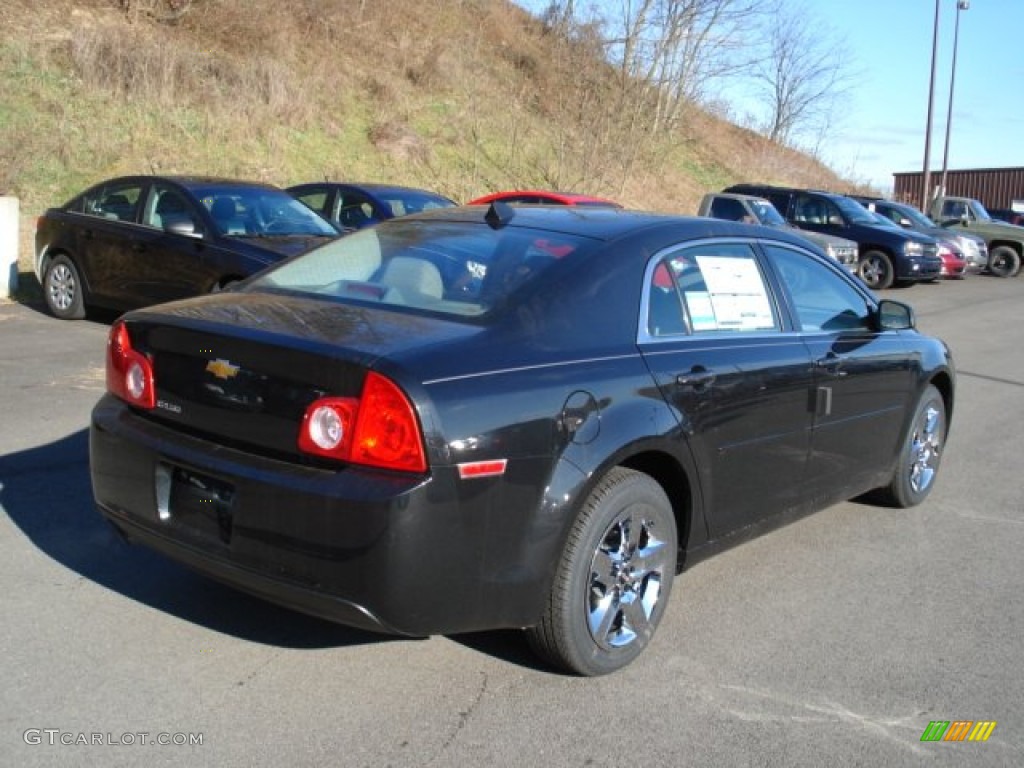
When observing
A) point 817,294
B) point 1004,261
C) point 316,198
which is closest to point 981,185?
point 1004,261

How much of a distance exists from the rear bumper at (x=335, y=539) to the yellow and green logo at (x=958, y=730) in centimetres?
143

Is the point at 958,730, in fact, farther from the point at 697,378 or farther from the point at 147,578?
the point at 147,578

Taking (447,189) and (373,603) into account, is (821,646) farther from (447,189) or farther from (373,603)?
(447,189)

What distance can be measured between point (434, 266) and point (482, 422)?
3.63 feet

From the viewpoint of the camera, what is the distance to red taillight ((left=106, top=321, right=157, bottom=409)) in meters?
3.81

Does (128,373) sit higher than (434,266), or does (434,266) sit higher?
(434,266)

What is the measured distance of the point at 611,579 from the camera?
3.80 metres

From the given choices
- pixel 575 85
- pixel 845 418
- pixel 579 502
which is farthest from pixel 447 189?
pixel 579 502

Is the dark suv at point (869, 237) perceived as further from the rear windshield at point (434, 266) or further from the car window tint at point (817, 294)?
the rear windshield at point (434, 266)

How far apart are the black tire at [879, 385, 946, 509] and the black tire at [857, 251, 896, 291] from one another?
15125 millimetres

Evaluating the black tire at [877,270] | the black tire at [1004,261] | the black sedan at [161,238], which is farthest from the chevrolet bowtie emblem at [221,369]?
the black tire at [1004,261]

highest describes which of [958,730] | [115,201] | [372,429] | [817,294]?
[115,201]

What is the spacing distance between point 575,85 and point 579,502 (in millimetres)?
29631

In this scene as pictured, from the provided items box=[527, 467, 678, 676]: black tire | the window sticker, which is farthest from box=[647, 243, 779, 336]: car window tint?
box=[527, 467, 678, 676]: black tire
